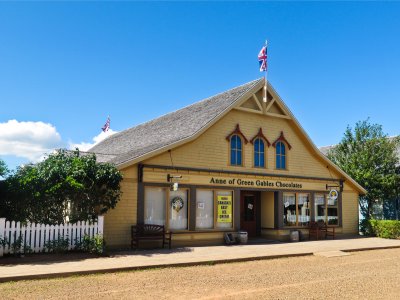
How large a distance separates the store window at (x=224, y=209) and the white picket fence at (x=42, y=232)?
5992 millimetres

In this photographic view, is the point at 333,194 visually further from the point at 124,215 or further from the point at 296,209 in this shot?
the point at 124,215

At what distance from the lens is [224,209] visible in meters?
18.7

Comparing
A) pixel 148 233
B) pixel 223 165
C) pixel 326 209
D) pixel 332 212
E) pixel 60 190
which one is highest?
pixel 223 165

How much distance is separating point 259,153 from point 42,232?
10.8 meters

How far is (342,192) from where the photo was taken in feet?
75.7

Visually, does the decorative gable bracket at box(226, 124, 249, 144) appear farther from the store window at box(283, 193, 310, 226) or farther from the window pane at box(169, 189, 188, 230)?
the store window at box(283, 193, 310, 226)

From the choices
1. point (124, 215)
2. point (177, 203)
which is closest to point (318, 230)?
point (177, 203)

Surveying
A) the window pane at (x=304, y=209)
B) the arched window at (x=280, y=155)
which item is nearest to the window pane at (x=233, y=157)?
the arched window at (x=280, y=155)

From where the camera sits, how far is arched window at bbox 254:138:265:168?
20.1m

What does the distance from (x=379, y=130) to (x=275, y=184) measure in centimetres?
1152

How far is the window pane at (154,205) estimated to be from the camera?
1656 centimetres

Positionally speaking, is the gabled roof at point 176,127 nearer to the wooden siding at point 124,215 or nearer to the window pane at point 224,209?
the wooden siding at point 124,215

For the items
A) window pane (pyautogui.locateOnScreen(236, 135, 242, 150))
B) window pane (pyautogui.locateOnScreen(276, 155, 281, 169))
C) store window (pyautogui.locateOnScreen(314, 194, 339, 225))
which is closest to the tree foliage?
window pane (pyautogui.locateOnScreen(236, 135, 242, 150))

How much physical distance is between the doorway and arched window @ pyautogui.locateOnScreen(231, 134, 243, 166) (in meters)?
1.87
